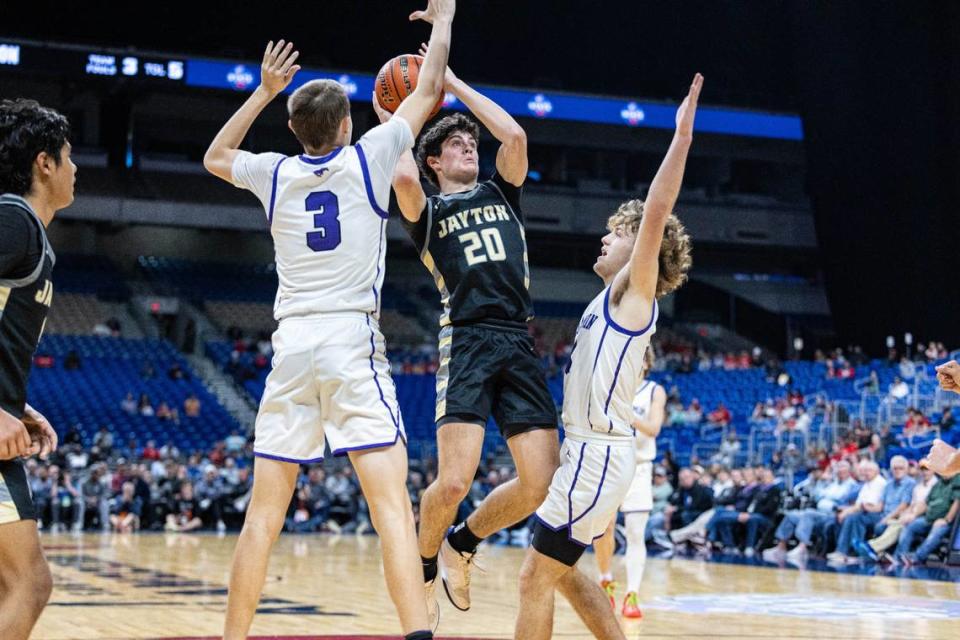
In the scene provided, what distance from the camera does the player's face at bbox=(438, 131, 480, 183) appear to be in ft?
18.7

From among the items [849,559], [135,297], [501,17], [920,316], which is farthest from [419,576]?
[501,17]

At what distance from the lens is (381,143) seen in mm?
4535

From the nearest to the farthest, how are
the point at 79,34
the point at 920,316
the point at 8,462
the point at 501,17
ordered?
1. the point at 8,462
2. the point at 920,316
3. the point at 79,34
4. the point at 501,17

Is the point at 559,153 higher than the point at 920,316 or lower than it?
higher

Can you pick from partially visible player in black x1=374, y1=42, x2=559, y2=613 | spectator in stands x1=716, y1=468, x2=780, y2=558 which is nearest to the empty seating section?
spectator in stands x1=716, y1=468, x2=780, y2=558

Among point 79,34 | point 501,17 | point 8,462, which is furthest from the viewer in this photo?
point 501,17

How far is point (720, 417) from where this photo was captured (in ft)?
74.8

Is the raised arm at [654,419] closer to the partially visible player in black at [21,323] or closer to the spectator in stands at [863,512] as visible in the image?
the partially visible player in black at [21,323]

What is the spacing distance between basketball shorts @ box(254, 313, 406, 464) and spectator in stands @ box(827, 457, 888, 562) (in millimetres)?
11325

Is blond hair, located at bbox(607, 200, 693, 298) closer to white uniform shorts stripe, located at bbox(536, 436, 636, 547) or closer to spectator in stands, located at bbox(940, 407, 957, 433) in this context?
white uniform shorts stripe, located at bbox(536, 436, 636, 547)

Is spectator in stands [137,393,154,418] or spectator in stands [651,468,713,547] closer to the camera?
spectator in stands [651,468,713,547]

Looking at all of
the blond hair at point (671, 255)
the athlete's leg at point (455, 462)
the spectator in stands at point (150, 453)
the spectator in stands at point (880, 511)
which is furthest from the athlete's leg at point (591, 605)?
the spectator in stands at point (150, 453)

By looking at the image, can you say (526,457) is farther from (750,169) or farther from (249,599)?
(750,169)

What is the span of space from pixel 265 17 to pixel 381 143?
29.8m
